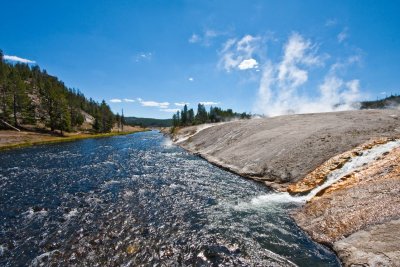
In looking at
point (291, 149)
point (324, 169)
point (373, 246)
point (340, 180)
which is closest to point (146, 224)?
point (373, 246)

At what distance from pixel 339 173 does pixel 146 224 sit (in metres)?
20.0

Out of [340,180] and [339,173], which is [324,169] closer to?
[339,173]

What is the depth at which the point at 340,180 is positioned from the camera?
2409cm

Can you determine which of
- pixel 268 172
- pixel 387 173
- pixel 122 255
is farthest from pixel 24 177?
pixel 387 173

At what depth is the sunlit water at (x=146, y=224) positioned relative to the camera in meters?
13.9

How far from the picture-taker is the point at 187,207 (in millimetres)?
21391

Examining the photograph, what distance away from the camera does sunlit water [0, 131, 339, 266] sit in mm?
13875

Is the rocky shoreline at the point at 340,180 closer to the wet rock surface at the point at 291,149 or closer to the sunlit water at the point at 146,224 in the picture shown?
the wet rock surface at the point at 291,149

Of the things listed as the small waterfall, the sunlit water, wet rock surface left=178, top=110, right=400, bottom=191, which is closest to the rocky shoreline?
wet rock surface left=178, top=110, right=400, bottom=191

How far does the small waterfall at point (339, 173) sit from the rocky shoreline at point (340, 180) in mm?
680

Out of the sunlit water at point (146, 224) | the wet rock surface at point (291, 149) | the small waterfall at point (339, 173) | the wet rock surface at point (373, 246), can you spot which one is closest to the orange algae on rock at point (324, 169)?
the small waterfall at point (339, 173)

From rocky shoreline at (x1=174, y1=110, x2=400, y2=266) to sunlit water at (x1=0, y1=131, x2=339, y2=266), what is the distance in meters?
1.72

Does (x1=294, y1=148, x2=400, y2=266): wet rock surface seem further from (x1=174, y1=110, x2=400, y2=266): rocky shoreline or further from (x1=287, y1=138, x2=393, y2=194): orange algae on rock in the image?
(x1=287, y1=138, x2=393, y2=194): orange algae on rock

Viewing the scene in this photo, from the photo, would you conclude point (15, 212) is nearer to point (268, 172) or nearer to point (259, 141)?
point (268, 172)
